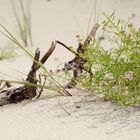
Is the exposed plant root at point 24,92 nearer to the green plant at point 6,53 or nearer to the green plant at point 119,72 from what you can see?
the green plant at point 119,72

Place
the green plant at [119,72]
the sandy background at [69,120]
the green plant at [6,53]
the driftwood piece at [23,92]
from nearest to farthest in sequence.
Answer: the sandy background at [69,120]
the green plant at [119,72]
the driftwood piece at [23,92]
the green plant at [6,53]

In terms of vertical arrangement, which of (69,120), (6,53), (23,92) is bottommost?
(69,120)

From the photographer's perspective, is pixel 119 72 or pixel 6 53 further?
pixel 6 53

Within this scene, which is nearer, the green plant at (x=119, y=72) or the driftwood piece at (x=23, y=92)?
the green plant at (x=119, y=72)

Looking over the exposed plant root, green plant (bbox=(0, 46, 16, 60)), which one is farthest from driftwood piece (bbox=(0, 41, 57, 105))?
green plant (bbox=(0, 46, 16, 60))

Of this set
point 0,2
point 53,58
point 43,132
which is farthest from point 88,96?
point 0,2

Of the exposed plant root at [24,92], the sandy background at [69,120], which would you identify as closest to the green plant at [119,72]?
the sandy background at [69,120]

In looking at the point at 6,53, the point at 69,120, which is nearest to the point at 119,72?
the point at 69,120

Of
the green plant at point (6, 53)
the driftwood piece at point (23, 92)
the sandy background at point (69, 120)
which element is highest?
the green plant at point (6, 53)

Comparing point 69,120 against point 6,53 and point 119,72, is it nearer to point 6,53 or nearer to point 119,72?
point 119,72

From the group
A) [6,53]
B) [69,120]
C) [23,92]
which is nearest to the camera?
[69,120]

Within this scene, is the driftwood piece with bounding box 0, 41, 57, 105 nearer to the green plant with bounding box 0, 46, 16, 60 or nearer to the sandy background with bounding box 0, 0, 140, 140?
the sandy background with bounding box 0, 0, 140, 140

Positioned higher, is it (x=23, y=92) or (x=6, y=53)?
(x=6, y=53)
